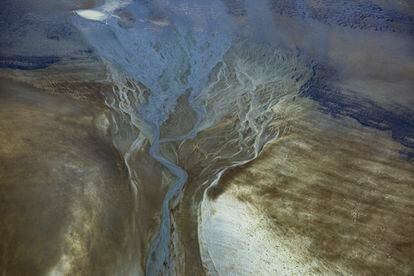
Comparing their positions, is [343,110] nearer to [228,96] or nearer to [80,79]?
[228,96]

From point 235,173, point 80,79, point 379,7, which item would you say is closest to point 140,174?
point 235,173

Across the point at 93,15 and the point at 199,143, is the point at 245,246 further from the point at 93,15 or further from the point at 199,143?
the point at 93,15

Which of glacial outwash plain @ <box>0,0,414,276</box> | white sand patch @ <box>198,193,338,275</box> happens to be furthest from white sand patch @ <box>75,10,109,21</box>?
white sand patch @ <box>198,193,338,275</box>

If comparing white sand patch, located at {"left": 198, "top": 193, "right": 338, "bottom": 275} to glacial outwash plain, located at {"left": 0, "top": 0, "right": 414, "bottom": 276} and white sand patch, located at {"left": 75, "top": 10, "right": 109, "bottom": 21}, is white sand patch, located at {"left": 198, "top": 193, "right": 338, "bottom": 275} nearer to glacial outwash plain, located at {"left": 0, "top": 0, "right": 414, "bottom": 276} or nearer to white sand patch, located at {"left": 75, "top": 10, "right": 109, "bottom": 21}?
glacial outwash plain, located at {"left": 0, "top": 0, "right": 414, "bottom": 276}

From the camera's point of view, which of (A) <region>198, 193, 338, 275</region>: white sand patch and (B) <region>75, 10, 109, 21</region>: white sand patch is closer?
(A) <region>198, 193, 338, 275</region>: white sand patch

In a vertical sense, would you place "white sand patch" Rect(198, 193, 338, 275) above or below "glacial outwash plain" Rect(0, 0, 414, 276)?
below

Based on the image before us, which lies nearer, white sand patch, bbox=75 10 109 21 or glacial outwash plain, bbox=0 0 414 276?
glacial outwash plain, bbox=0 0 414 276
